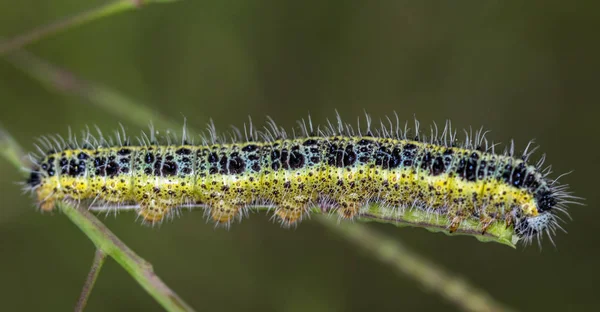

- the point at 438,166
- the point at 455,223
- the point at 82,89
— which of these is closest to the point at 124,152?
the point at 82,89

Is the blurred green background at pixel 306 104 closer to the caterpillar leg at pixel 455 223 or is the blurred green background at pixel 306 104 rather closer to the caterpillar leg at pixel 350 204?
the caterpillar leg at pixel 350 204

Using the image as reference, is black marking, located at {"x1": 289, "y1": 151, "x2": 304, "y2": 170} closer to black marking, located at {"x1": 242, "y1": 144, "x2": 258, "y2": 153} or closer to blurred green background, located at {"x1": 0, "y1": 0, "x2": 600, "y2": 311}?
black marking, located at {"x1": 242, "y1": 144, "x2": 258, "y2": 153}

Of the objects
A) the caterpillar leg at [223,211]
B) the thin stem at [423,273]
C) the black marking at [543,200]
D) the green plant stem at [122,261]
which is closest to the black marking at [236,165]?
the caterpillar leg at [223,211]

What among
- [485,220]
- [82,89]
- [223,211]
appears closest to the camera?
[485,220]

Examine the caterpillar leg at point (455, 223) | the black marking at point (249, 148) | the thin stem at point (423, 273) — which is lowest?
the thin stem at point (423, 273)

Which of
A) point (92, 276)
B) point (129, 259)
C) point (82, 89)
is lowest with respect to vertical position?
point (92, 276)

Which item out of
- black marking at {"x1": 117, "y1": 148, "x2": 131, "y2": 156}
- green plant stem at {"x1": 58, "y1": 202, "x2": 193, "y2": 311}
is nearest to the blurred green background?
black marking at {"x1": 117, "y1": 148, "x2": 131, "y2": 156}

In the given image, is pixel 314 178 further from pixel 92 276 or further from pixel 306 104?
pixel 306 104
